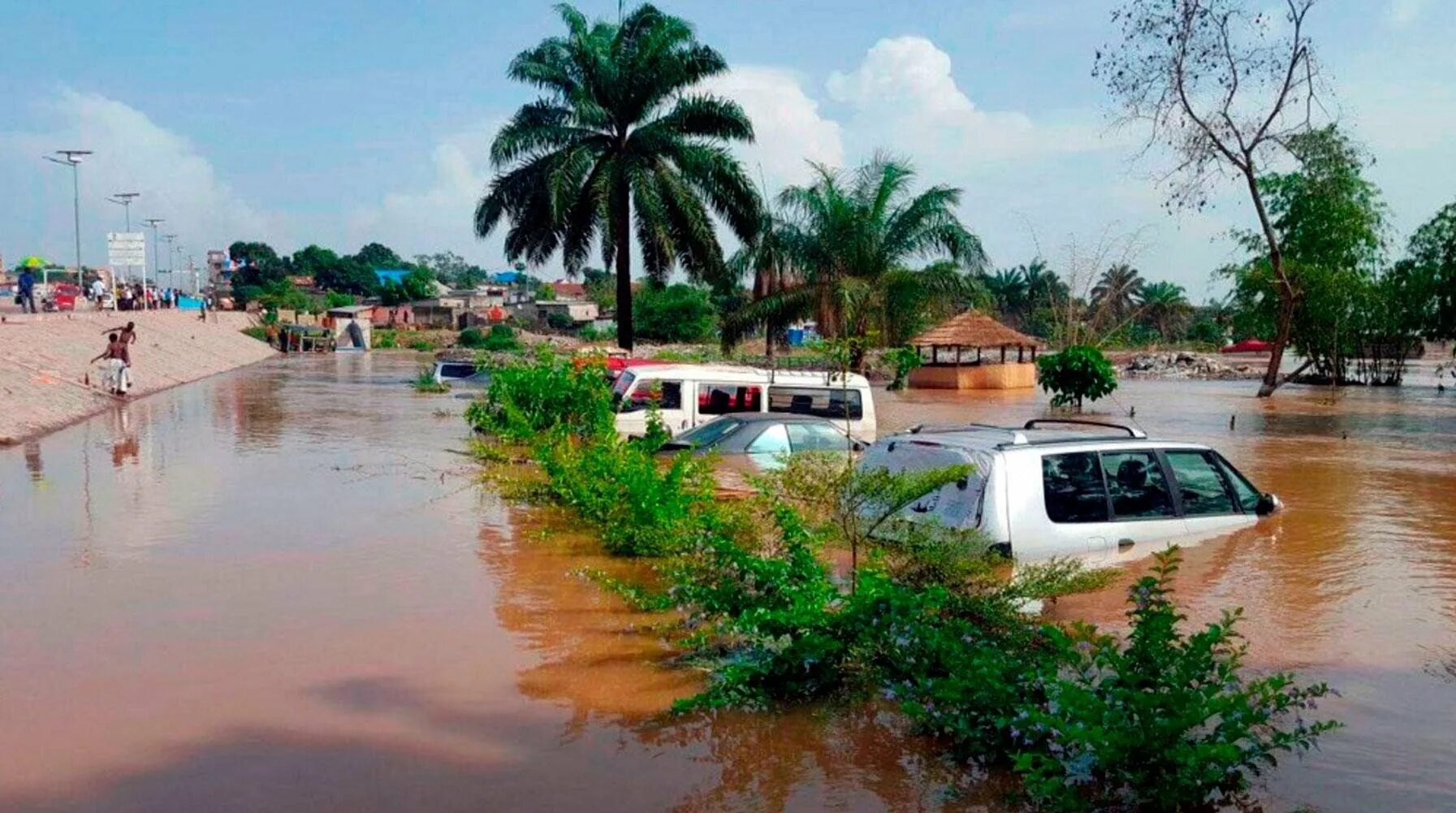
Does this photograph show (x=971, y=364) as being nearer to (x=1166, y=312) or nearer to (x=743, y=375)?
(x=743, y=375)

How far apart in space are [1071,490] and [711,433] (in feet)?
18.3

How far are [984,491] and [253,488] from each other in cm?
981

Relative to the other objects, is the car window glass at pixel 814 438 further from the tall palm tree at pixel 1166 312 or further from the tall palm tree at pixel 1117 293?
the tall palm tree at pixel 1166 312

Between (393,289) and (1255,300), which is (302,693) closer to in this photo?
(1255,300)

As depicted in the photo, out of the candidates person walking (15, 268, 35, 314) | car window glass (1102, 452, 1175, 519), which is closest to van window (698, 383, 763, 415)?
car window glass (1102, 452, 1175, 519)

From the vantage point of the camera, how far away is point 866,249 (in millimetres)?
38438

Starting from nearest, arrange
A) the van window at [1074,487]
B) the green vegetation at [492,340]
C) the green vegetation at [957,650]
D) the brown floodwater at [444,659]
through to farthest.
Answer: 1. the green vegetation at [957,650]
2. the brown floodwater at [444,659]
3. the van window at [1074,487]
4. the green vegetation at [492,340]

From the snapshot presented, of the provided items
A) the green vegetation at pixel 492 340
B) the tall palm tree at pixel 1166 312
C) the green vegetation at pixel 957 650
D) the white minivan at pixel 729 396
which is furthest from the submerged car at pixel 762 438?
the tall palm tree at pixel 1166 312

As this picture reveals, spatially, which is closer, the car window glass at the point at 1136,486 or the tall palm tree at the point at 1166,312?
the car window glass at the point at 1136,486

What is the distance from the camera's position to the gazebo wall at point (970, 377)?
1534 inches

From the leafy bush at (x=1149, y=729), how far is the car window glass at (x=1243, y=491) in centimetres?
441

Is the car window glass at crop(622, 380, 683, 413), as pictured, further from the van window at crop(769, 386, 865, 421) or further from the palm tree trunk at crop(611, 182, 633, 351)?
the palm tree trunk at crop(611, 182, 633, 351)

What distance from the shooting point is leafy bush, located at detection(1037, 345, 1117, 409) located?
2972 centimetres

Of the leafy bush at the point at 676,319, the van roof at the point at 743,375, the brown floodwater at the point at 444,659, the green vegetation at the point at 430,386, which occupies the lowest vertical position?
the brown floodwater at the point at 444,659
